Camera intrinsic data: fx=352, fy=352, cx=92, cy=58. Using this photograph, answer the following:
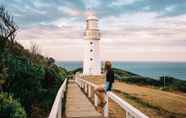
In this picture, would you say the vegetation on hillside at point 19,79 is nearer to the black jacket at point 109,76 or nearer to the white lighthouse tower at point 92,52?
the black jacket at point 109,76

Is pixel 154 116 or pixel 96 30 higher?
pixel 96 30

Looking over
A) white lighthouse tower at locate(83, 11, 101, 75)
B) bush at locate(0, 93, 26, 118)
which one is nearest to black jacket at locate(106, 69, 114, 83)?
bush at locate(0, 93, 26, 118)

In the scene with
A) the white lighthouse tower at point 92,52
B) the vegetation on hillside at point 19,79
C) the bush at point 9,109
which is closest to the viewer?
the bush at point 9,109

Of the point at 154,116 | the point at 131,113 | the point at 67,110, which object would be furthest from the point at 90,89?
the point at 131,113

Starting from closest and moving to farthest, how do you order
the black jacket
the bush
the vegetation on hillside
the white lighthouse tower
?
1. the bush
2. the black jacket
3. the vegetation on hillside
4. the white lighthouse tower

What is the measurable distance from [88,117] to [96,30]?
153 ft

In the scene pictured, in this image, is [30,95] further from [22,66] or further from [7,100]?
[7,100]

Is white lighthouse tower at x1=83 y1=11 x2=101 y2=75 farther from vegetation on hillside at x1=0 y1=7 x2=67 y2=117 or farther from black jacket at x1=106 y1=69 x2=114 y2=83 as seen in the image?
black jacket at x1=106 y1=69 x2=114 y2=83

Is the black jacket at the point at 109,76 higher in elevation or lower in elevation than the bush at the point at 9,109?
higher

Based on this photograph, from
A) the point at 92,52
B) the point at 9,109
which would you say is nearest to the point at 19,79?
the point at 9,109

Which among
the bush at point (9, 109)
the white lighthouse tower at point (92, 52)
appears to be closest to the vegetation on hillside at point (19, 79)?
the bush at point (9, 109)

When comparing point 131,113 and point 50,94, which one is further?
point 50,94

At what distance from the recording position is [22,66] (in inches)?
696

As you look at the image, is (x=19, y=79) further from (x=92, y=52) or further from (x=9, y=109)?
(x=92, y=52)
